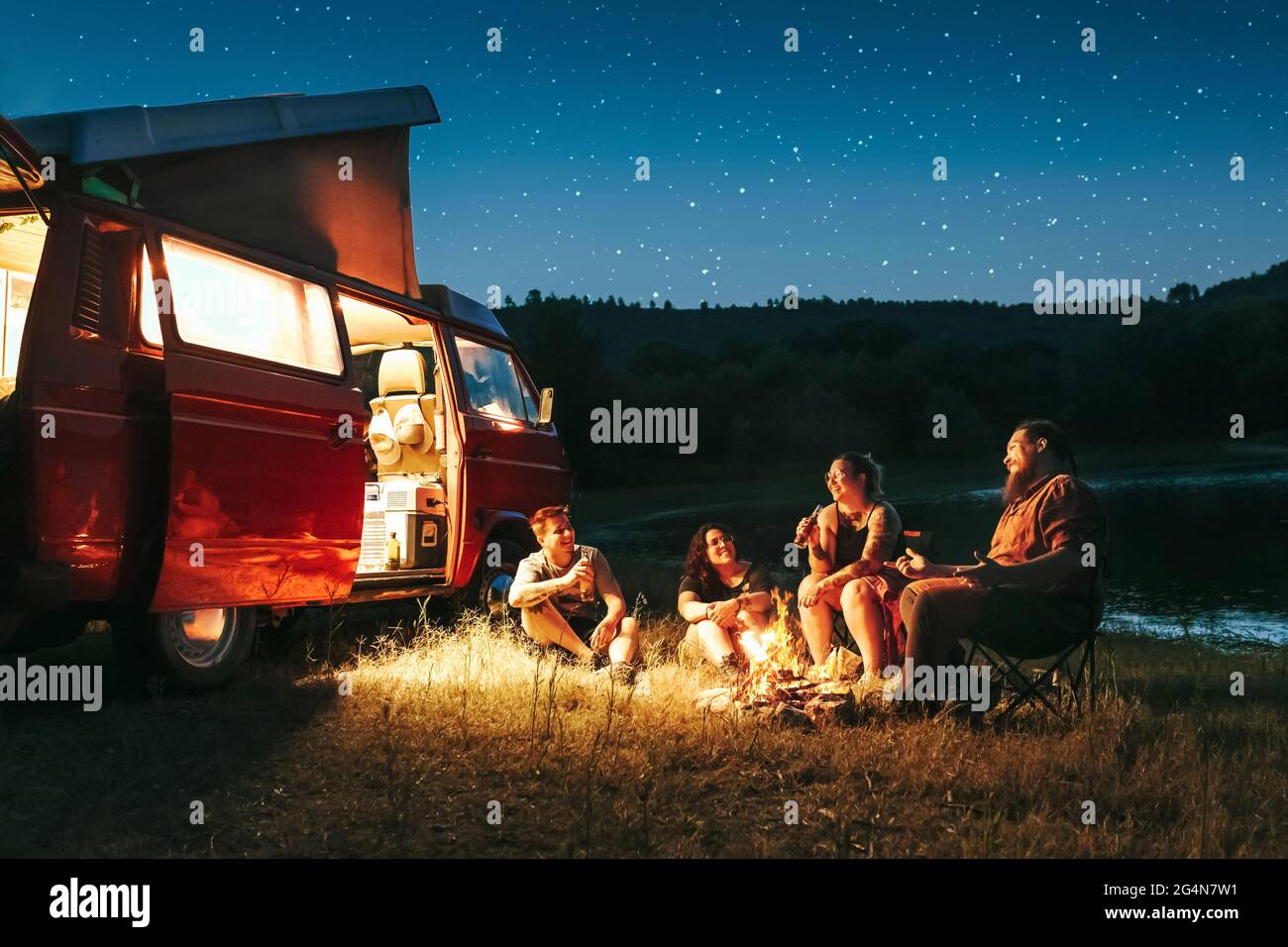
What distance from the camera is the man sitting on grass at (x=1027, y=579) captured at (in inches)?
207

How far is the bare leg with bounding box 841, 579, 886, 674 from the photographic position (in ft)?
19.8

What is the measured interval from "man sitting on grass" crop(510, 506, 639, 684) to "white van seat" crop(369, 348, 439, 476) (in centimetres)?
171

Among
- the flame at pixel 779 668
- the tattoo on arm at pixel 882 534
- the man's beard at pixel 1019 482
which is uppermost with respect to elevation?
the man's beard at pixel 1019 482

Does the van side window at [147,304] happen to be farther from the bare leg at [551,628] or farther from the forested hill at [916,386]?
the forested hill at [916,386]

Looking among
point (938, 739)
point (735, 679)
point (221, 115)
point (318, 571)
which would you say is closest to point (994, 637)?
point (938, 739)

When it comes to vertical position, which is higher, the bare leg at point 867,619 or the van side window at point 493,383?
the van side window at point 493,383

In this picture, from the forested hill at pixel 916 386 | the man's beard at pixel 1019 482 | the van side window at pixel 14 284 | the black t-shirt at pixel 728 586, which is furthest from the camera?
the forested hill at pixel 916 386

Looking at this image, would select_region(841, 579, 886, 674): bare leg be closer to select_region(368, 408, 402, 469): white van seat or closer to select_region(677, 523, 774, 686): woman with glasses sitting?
select_region(677, 523, 774, 686): woman with glasses sitting

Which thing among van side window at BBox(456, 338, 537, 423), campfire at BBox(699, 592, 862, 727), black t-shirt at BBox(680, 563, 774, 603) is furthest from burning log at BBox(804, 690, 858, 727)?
van side window at BBox(456, 338, 537, 423)

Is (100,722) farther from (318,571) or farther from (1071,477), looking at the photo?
(1071,477)

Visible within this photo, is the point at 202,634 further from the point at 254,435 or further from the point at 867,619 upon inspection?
the point at 867,619

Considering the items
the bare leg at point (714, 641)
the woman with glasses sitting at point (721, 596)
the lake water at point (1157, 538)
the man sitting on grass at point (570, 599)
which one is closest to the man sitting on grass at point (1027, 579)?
the lake water at point (1157, 538)

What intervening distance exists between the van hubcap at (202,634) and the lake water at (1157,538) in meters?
3.91

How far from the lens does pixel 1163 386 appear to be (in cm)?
5378
